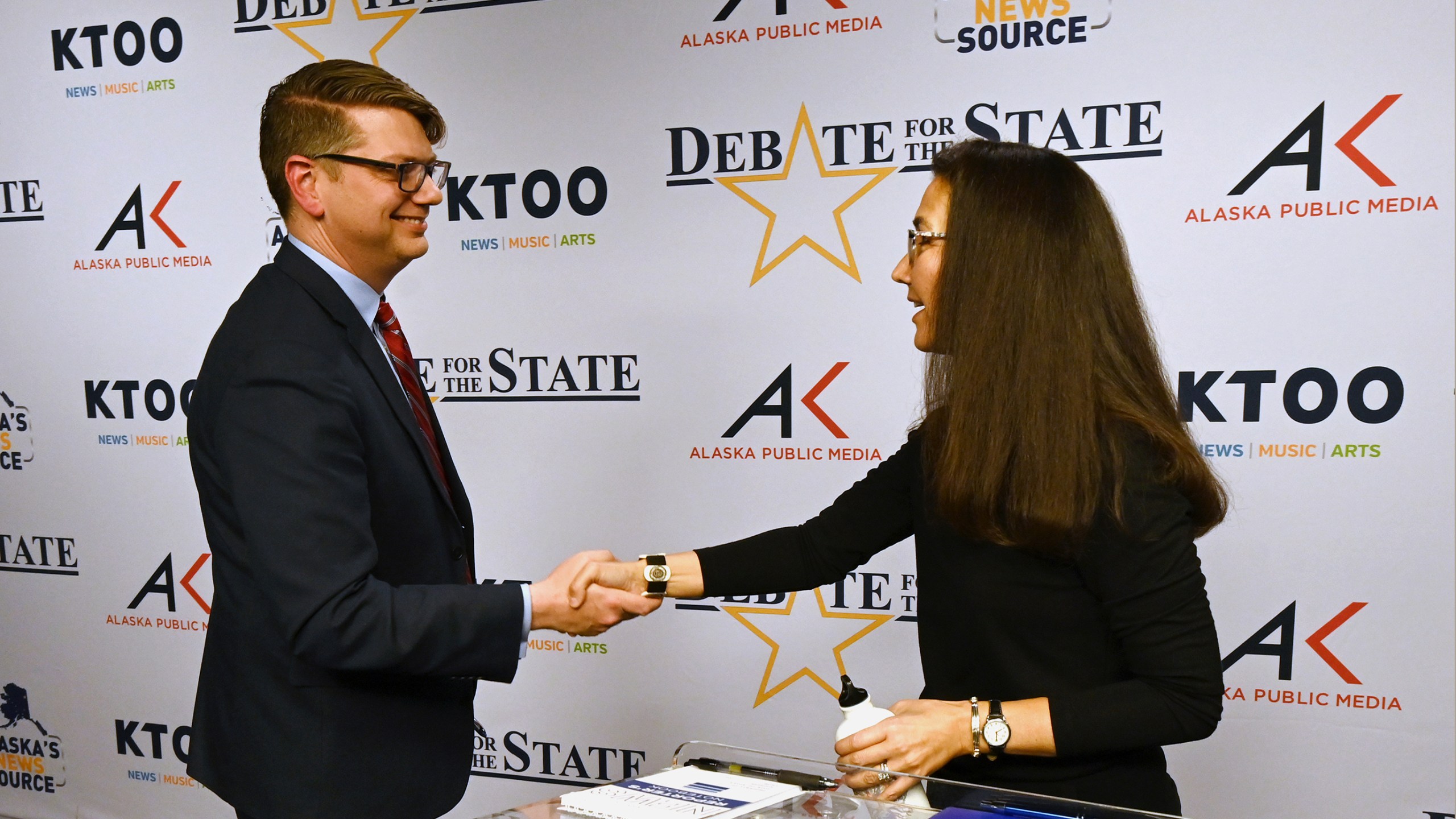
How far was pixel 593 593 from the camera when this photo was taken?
172 cm

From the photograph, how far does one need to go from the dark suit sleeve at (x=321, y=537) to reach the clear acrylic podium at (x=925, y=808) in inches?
14.3

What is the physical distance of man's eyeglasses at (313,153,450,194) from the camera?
5.57 ft

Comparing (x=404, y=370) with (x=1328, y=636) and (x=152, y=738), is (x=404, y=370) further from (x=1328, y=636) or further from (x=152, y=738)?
(x=152, y=738)

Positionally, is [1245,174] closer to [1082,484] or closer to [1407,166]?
[1407,166]

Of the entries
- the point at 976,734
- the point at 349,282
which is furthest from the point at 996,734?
the point at 349,282

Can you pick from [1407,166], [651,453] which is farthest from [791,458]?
[1407,166]

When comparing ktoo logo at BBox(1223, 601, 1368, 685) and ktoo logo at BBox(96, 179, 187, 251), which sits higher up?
ktoo logo at BBox(96, 179, 187, 251)

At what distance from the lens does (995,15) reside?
8.35ft

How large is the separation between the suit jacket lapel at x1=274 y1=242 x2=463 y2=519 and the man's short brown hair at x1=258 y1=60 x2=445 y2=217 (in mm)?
143

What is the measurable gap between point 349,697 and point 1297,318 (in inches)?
83.6

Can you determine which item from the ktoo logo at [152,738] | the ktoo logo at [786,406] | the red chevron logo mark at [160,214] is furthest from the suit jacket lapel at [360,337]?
the ktoo logo at [152,738]

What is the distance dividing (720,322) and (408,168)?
1.19 meters

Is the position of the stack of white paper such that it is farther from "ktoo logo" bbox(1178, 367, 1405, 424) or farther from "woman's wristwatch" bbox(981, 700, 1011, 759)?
"ktoo logo" bbox(1178, 367, 1405, 424)

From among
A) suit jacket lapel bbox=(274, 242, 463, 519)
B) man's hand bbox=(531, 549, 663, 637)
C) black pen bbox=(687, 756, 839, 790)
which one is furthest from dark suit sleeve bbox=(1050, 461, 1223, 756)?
suit jacket lapel bbox=(274, 242, 463, 519)
